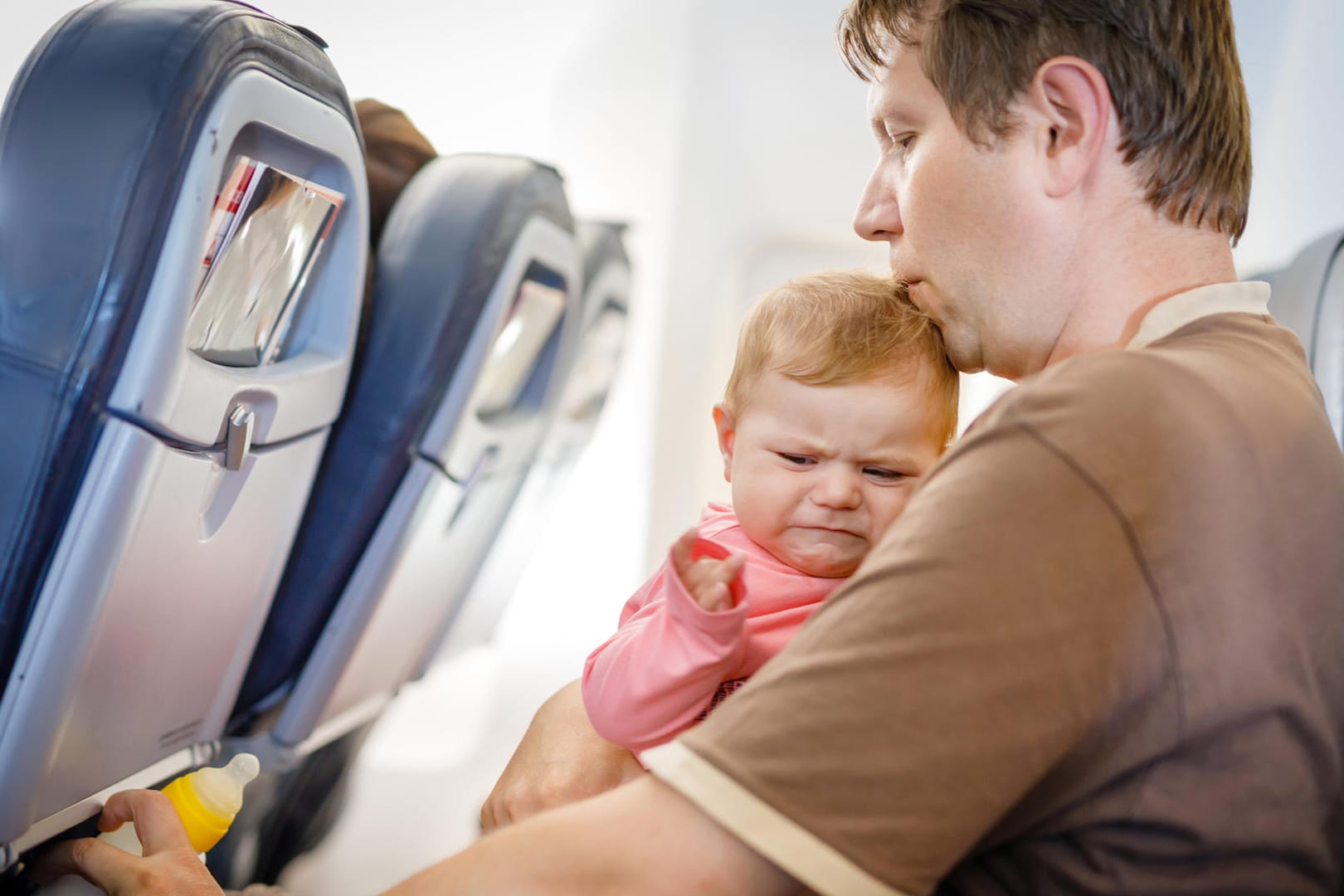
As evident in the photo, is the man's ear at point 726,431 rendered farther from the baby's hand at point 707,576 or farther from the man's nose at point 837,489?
the baby's hand at point 707,576

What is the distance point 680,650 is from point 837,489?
0.28 m

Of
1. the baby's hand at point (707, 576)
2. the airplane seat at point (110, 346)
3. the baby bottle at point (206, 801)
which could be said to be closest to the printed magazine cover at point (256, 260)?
the airplane seat at point (110, 346)

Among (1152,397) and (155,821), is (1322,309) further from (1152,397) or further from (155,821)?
(155,821)

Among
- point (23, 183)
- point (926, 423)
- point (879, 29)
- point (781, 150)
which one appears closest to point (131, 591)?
point (23, 183)

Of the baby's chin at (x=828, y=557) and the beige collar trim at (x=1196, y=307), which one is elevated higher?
the beige collar trim at (x=1196, y=307)

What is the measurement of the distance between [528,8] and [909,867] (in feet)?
13.0

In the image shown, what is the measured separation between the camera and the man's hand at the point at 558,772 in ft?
4.03

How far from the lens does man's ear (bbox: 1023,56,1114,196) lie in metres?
1.03

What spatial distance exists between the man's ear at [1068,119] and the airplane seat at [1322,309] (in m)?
1.32

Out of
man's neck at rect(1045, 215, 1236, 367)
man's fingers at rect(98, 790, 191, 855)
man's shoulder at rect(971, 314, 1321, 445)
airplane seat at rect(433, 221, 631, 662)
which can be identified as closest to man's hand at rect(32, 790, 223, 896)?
man's fingers at rect(98, 790, 191, 855)

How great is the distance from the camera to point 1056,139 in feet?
3.45

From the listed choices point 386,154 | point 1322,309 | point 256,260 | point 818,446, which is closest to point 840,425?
point 818,446

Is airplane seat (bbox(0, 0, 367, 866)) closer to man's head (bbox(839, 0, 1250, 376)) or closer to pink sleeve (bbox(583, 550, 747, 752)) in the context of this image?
pink sleeve (bbox(583, 550, 747, 752))

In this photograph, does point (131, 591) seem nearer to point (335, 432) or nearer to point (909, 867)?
point (335, 432)
